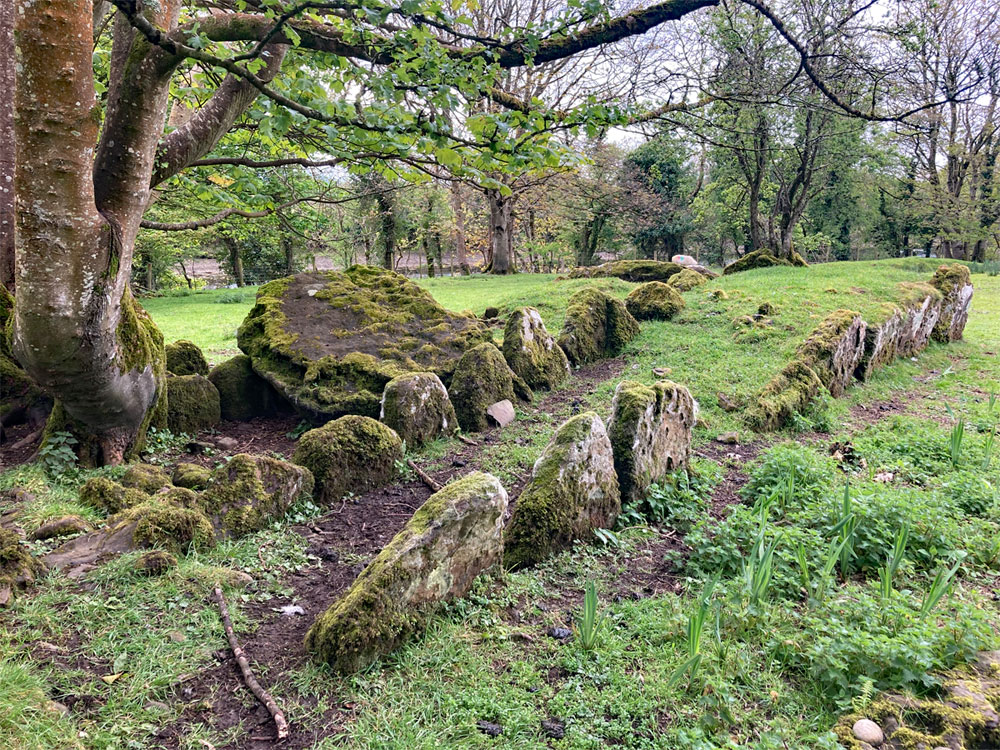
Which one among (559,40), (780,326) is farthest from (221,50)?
(780,326)

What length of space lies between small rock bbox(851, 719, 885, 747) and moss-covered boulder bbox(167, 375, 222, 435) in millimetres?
6255

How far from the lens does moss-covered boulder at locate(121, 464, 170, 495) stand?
4434 mm

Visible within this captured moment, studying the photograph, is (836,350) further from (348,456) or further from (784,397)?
(348,456)

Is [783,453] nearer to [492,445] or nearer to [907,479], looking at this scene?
[907,479]

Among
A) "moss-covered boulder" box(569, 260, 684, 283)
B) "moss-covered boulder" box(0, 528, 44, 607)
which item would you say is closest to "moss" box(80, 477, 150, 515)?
"moss-covered boulder" box(0, 528, 44, 607)

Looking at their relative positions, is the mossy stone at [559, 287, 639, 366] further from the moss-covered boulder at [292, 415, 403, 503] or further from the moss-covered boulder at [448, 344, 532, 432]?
the moss-covered boulder at [292, 415, 403, 503]

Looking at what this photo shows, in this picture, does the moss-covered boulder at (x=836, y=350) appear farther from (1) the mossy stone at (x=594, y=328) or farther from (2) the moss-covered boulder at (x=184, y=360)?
(2) the moss-covered boulder at (x=184, y=360)

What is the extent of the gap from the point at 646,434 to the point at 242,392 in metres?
4.87

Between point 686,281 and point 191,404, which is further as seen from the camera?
point 686,281

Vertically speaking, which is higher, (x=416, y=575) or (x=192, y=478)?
(x=192, y=478)

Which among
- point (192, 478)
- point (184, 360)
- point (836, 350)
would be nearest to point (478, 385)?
point (192, 478)

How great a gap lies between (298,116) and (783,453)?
5.14m

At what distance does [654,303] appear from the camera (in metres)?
12.1

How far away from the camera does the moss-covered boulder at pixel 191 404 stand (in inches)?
243
